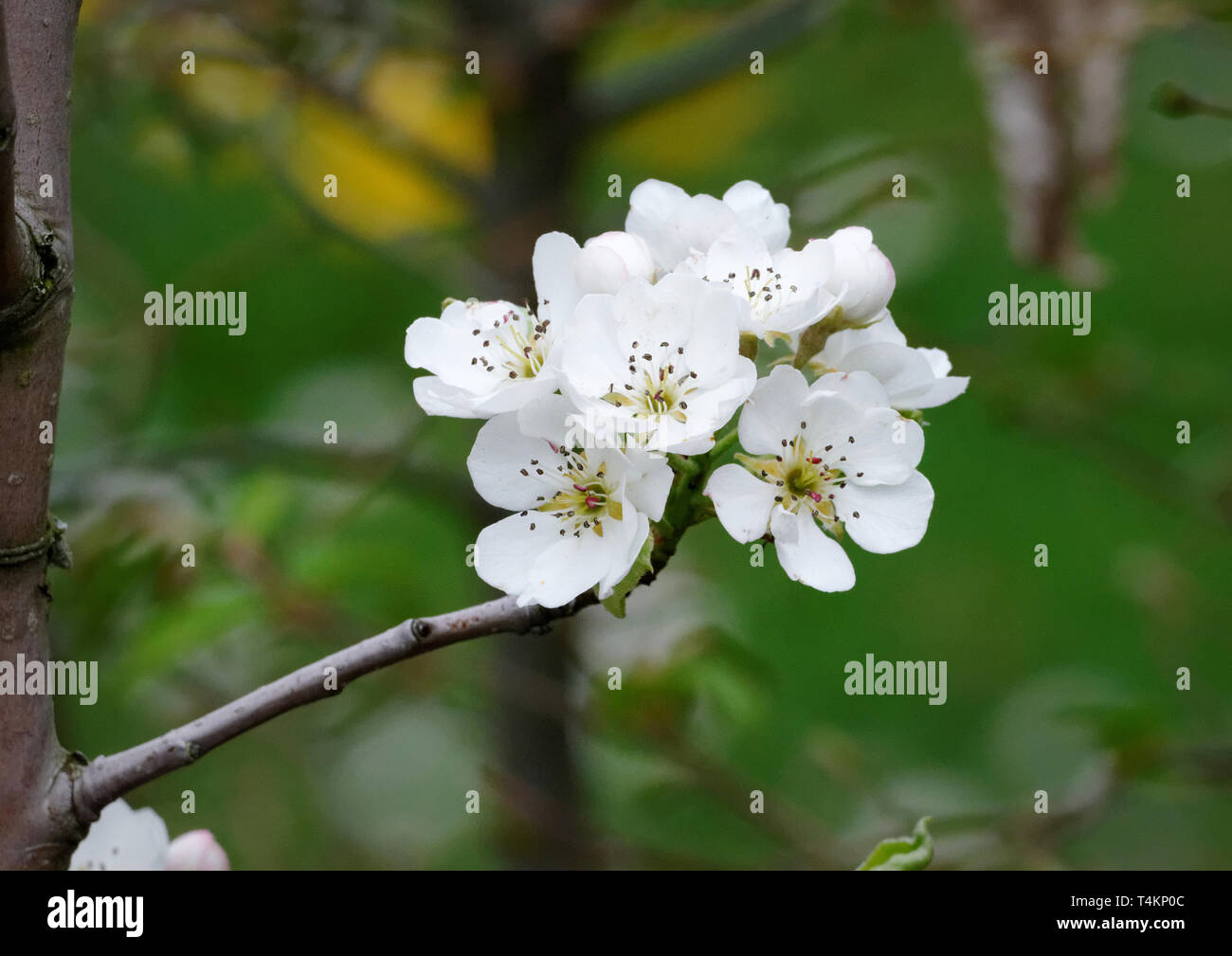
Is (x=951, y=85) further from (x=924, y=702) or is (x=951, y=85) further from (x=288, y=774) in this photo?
(x=288, y=774)

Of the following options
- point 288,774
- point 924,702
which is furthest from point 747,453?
point 924,702

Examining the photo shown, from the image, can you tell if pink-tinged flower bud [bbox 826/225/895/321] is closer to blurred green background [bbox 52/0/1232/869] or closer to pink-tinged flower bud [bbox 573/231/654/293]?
pink-tinged flower bud [bbox 573/231/654/293]

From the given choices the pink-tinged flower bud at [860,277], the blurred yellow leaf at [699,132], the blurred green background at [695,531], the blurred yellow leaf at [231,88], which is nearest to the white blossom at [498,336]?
the pink-tinged flower bud at [860,277]

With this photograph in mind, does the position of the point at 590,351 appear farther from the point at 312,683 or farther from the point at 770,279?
the point at 312,683

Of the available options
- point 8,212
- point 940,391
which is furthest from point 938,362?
point 8,212

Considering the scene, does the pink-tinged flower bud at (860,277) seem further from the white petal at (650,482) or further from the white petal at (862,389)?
the white petal at (650,482)
